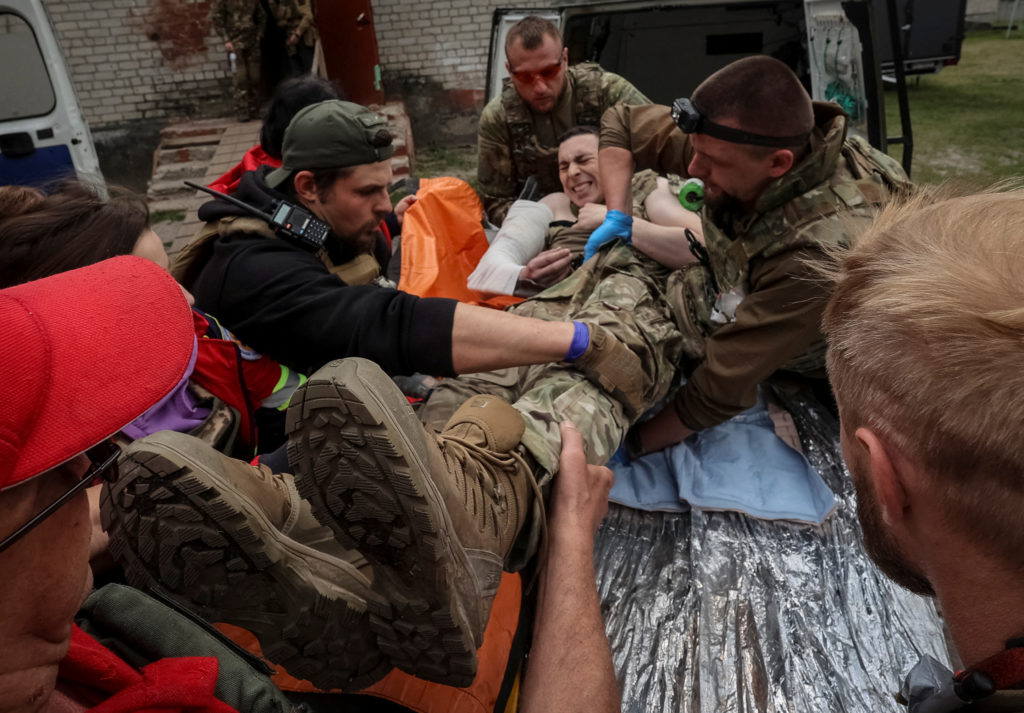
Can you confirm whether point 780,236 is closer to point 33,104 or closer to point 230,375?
point 230,375

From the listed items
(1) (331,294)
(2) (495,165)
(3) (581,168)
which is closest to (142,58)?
(2) (495,165)

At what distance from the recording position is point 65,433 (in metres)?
0.73

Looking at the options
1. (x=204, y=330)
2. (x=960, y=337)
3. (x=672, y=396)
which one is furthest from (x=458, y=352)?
(x=960, y=337)

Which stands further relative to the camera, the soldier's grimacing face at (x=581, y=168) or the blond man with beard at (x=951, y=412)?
the soldier's grimacing face at (x=581, y=168)

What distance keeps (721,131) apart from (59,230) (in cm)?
196

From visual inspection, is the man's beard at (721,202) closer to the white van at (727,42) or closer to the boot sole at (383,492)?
the boot sole at (383,492)

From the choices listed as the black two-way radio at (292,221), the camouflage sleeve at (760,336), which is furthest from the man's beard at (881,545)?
the black two-way radio at (292,221)

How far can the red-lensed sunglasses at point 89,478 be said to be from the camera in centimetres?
74

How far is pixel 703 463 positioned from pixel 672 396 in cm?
30

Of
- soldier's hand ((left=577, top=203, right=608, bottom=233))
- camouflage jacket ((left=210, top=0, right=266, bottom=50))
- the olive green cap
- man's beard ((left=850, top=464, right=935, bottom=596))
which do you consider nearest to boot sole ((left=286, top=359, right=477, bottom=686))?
man's beard ((left=850, top=464, right=935, bottom=596))

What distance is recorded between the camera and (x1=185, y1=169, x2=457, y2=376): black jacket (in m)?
2.01

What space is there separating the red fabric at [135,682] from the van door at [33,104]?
4507mm

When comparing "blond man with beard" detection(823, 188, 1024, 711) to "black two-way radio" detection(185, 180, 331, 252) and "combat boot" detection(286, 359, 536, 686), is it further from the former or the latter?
"black two-way radio" detection(185, 180, 331, 252)

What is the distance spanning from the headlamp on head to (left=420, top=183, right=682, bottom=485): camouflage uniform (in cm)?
69
